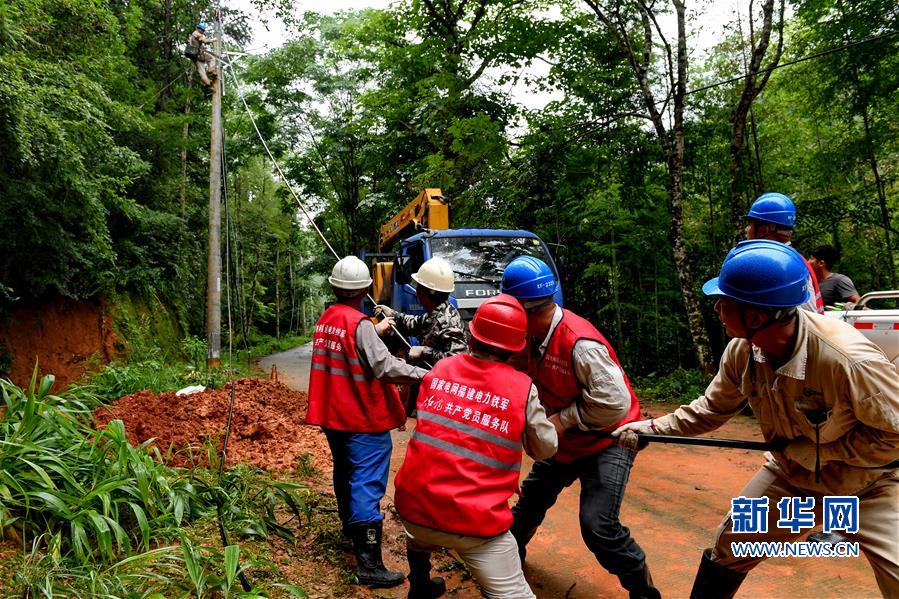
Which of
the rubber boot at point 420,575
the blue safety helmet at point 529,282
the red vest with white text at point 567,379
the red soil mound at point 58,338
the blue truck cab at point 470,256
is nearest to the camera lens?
the rubber boot at point 420,575

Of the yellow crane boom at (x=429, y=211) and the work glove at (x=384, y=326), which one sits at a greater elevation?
the yellow crane boom at (x=429, y=211)

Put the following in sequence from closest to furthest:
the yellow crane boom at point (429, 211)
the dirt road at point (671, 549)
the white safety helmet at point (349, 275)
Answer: the dirt road at point (671, 549) < the white safety helmet at point (349, 275) < the yellow crane boom at point (429, 211)

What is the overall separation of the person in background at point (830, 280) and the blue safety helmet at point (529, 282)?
3586mm

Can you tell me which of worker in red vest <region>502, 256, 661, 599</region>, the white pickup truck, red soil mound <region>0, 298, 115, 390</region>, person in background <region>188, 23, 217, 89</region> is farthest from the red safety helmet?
red soil mound <region>0, 298, 115, 390</region>

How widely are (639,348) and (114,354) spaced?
11.8m

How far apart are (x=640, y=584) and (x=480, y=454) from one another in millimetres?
1277

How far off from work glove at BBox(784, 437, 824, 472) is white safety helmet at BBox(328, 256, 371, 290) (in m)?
2.51

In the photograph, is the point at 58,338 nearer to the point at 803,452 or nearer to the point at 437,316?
the point at 437,316

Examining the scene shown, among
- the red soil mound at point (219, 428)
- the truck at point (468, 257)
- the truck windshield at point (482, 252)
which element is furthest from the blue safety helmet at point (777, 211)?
the red soil mound at point (219, 428)

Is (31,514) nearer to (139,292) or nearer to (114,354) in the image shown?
(114,354)

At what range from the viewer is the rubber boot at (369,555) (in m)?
3.32

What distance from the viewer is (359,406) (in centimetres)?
348

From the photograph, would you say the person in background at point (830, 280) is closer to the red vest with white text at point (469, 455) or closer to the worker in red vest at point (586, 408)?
the worker in red vest at point (586, 408)

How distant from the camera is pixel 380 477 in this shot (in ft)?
11.5
